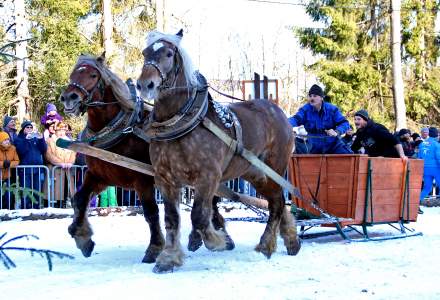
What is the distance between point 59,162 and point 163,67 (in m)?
5.44

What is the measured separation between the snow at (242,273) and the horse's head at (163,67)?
1.57 metres

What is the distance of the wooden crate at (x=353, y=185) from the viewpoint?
805 cm

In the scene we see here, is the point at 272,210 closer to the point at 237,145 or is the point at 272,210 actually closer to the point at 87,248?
the point at 237,145

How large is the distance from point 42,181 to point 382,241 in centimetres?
540

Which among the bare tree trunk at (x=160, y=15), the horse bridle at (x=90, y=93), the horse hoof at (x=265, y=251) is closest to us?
the horse bridle at (x=90, y=93)

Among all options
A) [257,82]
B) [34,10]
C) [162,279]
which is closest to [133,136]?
[162,279]

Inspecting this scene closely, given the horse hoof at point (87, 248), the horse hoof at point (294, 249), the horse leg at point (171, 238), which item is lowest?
the horse hoof at point (294, 249)

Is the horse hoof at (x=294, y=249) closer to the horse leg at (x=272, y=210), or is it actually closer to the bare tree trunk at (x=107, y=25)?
the horse leg at (x=272, y=210)

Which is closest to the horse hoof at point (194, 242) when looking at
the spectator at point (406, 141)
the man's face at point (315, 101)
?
the man's face at point (315, 101)

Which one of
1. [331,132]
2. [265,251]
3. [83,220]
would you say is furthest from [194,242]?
[331,132]

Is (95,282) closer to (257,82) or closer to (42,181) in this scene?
(42,181)

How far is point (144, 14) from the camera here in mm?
23000

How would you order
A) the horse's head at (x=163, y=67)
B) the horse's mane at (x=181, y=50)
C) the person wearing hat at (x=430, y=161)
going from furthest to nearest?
the person wearing hat at (x=430, y=161)
the horse's mane at (x=181, y=50)
the horse's head at (x=163, y=67)

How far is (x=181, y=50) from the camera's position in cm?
617
